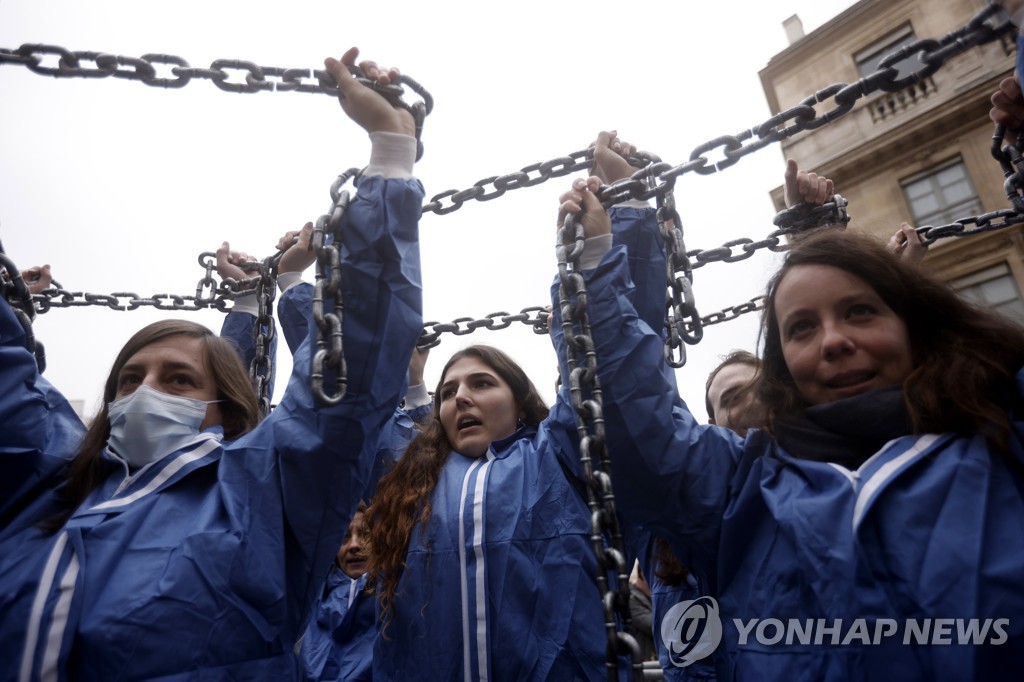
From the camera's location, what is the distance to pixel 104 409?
195 cm

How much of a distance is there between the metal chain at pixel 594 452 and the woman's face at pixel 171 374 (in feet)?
4.22

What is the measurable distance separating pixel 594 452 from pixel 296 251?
183cm

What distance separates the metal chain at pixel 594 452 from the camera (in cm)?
110

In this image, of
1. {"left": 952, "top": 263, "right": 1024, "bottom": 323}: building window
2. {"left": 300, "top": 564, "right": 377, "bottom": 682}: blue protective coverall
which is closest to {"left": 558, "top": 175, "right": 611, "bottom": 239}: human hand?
{"left": 300, "top": 564, "right": 377, "bottom": 682}: blue protective coverall

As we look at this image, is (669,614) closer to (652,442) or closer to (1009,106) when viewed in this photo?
(652,442)

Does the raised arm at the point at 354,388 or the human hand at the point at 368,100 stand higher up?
the human hand at the point at 368,100

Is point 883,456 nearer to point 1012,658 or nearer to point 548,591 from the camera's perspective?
point 1012,658

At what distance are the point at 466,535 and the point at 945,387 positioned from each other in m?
1.47

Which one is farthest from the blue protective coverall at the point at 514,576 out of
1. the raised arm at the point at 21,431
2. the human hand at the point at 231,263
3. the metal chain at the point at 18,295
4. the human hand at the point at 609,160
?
the human hand at the point at 231,263

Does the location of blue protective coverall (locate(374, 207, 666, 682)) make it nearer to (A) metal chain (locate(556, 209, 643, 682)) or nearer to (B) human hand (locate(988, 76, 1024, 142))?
(A) metal chain (locate(556, 209, 643, 682))

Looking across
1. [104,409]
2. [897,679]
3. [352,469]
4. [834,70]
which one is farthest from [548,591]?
[834,70]

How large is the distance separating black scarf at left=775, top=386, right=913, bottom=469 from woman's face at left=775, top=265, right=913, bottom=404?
0.27 feet

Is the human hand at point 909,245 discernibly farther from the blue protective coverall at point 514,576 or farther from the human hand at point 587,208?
the human hand at point 587,208

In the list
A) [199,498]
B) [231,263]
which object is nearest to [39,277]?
[231,263]
